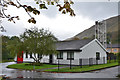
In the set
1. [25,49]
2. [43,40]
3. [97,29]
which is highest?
[97,29]

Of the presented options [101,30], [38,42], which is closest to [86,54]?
[38,42]

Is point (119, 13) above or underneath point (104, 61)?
above

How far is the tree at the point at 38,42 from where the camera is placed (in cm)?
2070

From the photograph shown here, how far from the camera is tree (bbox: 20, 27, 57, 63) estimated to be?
20.7 meters

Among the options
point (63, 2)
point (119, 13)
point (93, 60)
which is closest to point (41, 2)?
point (63, 2)

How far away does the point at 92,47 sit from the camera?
25.2 meters

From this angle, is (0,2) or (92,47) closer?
(0,2)

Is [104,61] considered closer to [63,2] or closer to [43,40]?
[43,40]

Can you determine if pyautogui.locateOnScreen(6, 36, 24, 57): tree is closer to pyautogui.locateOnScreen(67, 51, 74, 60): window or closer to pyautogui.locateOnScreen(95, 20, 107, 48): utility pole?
pyautogui.locateOnScreen(67, 51, 74, 60): window

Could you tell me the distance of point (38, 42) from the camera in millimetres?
21062

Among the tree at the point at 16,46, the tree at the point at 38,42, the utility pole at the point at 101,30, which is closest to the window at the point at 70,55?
the tree at the point at 38,42

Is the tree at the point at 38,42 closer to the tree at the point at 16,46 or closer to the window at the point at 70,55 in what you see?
the tree at the point at 16,46

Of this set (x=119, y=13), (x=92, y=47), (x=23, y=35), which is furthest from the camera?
(x=92, y=47)

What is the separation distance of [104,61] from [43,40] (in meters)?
11.8
